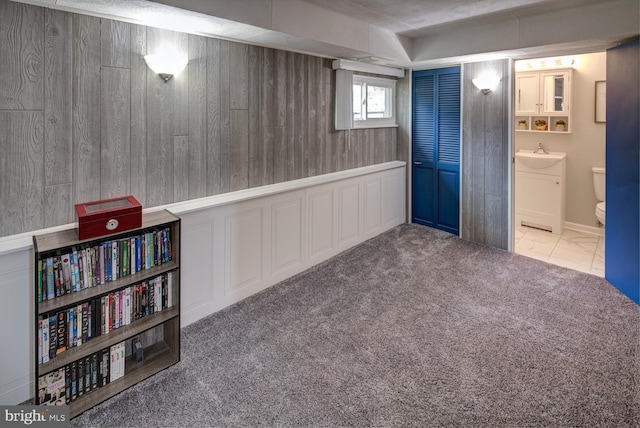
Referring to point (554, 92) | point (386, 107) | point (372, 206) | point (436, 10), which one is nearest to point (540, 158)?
point (554, 92)

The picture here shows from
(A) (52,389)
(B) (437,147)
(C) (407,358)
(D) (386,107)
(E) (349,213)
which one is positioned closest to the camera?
(A) (52,389)

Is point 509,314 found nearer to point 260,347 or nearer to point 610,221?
point 610,221

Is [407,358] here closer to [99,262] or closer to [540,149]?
[99,262]

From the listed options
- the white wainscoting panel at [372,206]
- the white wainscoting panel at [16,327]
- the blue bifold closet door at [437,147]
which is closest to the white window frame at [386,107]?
the blue bifold closet door at [437,147]

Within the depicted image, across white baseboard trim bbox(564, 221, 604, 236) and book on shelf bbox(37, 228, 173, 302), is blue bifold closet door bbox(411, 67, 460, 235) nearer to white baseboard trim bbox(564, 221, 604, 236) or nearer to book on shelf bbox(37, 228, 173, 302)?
white baseboard trim bbox(564, 221, 604, 236)

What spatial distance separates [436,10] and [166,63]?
224cm

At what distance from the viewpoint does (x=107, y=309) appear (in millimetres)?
2293

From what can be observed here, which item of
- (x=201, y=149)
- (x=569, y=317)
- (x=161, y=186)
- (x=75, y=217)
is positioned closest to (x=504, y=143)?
(x=569, y=317)

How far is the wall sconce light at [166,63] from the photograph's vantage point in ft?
8.89

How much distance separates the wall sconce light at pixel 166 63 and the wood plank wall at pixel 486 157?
3319 millimetres

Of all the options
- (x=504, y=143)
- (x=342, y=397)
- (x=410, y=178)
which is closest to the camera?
(x=342, y=397)

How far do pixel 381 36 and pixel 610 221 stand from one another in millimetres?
2748

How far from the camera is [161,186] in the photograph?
2910mm

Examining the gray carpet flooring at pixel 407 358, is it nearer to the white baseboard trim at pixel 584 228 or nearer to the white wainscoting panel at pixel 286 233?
the white wainscoting panel at pixel 286 233
